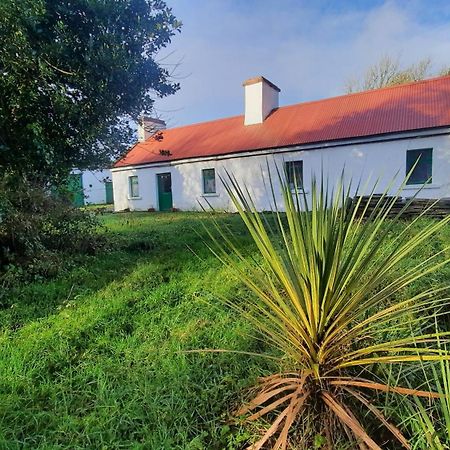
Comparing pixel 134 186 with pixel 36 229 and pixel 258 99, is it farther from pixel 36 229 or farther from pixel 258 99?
pixel 36 229

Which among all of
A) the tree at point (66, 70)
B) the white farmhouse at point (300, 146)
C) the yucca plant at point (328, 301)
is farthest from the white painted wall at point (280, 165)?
the yucca plant at point (328, 301)

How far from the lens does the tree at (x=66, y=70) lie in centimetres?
425

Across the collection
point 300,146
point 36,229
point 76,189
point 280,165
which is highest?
point 300,146

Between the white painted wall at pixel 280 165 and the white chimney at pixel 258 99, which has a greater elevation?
the white chimney at pixel 258 99

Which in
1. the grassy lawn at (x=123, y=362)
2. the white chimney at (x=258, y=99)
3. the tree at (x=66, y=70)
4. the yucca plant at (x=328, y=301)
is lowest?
the grassy lawn at (x=123, y=362)

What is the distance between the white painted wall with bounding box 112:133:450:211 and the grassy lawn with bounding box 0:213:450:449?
3.96 metres

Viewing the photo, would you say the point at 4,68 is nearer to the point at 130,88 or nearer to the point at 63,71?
the point at 63,71

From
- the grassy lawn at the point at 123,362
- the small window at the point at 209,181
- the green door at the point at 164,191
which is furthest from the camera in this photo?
the green door at the point at 164,191

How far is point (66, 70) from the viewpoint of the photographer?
464 cm

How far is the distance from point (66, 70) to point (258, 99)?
459 inches

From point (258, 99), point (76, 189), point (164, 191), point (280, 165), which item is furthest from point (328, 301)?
point (164, 191)

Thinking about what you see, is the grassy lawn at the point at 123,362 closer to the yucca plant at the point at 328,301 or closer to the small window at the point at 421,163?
the yucca plant at the point at 328,301

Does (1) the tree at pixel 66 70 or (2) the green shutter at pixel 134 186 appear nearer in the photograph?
(1) the tree at pixel 66 70

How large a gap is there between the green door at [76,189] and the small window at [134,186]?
11425 millimetres
